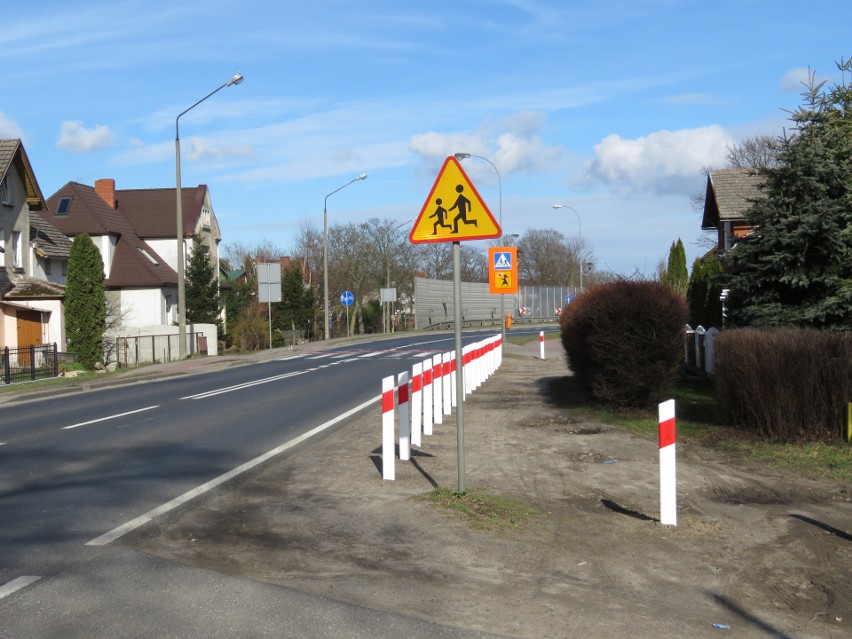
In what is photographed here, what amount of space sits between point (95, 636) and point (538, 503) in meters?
4.42

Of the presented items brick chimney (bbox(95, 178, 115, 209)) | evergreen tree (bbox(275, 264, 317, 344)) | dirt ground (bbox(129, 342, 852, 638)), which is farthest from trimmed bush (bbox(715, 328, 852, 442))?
brick chimney (bbox(95, 178, 115, 209))

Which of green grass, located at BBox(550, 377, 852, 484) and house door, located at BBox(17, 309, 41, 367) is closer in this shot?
green grass, located at BBox(550, 377, 852, 484)

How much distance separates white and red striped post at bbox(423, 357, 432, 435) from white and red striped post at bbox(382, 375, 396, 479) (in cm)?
346

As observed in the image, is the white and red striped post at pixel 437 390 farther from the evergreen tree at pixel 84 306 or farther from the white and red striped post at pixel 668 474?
the evergreen tree at pixel 84 306

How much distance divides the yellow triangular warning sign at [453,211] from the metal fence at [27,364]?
64.4 ft

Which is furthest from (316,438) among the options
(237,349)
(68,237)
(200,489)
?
(68,237)

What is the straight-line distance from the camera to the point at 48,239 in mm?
41406

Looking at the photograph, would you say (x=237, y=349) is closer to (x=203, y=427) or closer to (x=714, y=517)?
(x=203, y=427)

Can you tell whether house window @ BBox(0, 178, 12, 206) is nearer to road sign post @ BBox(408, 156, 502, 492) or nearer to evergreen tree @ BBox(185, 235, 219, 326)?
evergreen tree @ BBox(185, 235, 219, 326)

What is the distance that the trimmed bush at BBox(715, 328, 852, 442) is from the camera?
35.0ft

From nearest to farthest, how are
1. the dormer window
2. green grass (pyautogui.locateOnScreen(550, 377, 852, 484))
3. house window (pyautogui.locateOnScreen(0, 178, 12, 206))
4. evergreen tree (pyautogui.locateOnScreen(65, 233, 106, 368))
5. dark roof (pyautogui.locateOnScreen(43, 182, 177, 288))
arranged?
1. green grass (pyautogui.locateOnScreen(550, 377, 852, 484))
2. evergreen tree (pyautogui.locateOnScreen(65, 233, 106, 368))
3. house window (pyautogui.locateOnScreen(0, 178, 12, 206))
4. dark roof (pyautogui.locateOnScreen(43, 182, 177, 288))
5. the dormer window

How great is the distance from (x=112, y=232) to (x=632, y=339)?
41140 mm

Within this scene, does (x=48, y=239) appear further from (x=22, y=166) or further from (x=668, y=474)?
(x=668, y=474)

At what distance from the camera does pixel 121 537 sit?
6.86 meters
